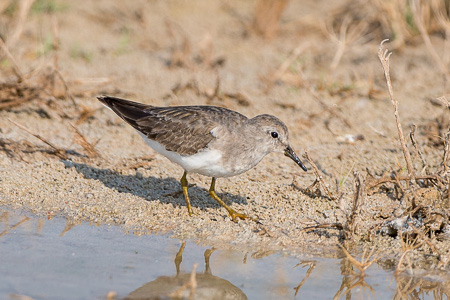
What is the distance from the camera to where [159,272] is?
14.5 ft

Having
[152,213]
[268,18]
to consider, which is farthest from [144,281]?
[268,18]

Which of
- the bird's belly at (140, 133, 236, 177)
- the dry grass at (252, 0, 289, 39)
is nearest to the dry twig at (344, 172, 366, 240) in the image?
the bird's belly at (140, 133, 236, 177)

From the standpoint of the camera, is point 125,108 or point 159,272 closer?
point 159,272

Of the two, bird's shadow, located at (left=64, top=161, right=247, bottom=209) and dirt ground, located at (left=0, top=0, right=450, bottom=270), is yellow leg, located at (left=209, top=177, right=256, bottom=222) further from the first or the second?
bird's shadow, located at (left=64, top=161, right=247, bottom=209)

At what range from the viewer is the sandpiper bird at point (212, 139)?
5527mm

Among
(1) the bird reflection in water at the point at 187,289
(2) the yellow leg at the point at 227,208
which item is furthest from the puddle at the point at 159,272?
(2) the yellow leg at the point at 227,208

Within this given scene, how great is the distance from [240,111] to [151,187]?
95.3 inches

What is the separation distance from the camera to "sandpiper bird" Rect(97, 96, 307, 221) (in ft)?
18.1

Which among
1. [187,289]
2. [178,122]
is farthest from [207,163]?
[187,289]

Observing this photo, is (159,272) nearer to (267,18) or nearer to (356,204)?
(356,204)

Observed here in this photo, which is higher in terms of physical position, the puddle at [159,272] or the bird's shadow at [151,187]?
the bird's shadow at [151,187]

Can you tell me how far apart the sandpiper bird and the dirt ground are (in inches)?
17.0

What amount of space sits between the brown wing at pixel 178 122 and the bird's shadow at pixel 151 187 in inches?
20.8

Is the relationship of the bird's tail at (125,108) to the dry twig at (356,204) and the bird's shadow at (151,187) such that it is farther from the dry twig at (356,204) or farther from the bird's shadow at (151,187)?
the dry twig at (356,204)
